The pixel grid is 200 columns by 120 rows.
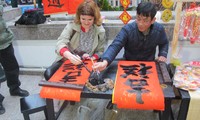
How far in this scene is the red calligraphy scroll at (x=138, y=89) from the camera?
0.97 m

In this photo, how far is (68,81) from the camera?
1133 millimetres

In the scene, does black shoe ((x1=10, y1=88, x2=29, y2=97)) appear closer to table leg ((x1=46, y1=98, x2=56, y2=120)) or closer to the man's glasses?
table leg ((x1=46, y1=98, x2=56, y2=120))

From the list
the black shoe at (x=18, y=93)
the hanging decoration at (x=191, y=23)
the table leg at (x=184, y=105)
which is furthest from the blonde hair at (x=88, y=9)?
the black shoe at (x=18, y=93)

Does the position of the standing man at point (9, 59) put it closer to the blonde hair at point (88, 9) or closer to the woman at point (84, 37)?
the woman at point (84, 37)

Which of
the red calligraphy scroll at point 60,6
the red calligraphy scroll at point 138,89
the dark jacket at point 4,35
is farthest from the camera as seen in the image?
the red calligraphy scroll at point 60,6

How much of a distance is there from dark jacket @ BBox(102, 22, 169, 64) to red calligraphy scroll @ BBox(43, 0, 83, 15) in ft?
2.29

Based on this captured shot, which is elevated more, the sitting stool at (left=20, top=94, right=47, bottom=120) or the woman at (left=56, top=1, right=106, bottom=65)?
the woman at (left=56, top=1, right=106, bottom=65)

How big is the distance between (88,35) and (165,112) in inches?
34.2

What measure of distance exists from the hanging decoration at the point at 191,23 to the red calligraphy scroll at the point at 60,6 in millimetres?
1010

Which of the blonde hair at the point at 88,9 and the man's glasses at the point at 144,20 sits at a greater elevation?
the blonde hair at the point at 88,9

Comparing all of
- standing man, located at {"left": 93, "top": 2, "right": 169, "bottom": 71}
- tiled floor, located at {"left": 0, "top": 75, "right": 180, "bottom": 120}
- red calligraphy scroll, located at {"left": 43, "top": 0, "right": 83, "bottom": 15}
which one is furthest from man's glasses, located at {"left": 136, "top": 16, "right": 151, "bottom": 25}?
red calligraphy scroll, located at {"left": 43, "top": 0, "right": 83, "bottom": 15}

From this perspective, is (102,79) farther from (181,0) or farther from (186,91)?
(181,0)

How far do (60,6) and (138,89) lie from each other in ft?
4.27

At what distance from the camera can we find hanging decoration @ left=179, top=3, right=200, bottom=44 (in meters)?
1.40
